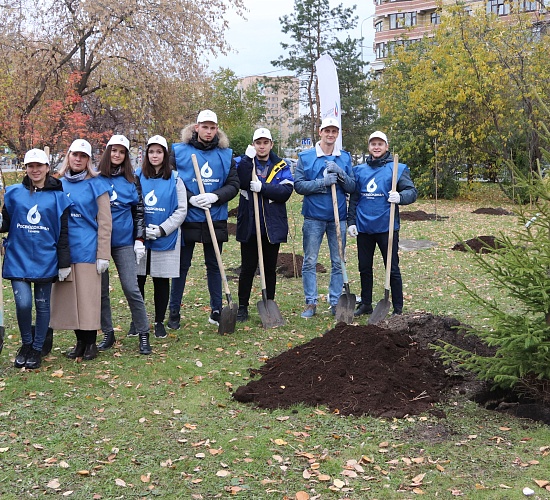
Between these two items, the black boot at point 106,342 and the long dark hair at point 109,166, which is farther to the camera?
the black boot at point 106,342

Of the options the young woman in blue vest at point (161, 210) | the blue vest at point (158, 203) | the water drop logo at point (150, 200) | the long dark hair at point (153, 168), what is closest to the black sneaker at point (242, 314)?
the young woman in blue vest at point (161, 210)

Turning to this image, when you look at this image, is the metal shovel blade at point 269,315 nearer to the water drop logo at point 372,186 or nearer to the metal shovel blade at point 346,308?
the metal shovel blade at point 346,308

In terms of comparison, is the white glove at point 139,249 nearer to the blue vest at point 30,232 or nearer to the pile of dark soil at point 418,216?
the blue vest at point 30,232

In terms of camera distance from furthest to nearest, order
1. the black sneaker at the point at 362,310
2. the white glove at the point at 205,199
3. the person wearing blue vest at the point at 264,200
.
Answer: the black sneaker at the point at 362,310, the person wearing blue vest at the point at 264,200, the white glove at the point at 205,199

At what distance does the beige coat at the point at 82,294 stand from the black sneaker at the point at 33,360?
28cm

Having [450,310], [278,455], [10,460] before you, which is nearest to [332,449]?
[278,455]

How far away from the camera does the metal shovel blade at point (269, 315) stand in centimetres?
746

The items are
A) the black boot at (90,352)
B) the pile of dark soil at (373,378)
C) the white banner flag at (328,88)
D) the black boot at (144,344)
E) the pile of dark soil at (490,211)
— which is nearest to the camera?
the pile of dark soil at (373,378)

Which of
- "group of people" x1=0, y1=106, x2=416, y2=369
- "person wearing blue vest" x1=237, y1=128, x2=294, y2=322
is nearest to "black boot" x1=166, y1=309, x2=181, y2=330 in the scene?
"group of people" x1=0, y1=106, x2=416, y2=369

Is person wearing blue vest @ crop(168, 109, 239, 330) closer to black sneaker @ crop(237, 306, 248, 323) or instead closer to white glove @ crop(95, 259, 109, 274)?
black sneaker @ crop(237, 306, 248, 323)

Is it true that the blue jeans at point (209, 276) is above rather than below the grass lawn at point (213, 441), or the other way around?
above

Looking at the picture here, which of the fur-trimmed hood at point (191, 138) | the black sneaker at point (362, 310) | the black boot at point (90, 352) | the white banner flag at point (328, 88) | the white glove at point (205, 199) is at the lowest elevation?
the black sneaker at point (362, 310)

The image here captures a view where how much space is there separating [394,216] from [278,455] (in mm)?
3891

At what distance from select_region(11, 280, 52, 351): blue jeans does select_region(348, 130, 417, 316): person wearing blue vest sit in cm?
339
